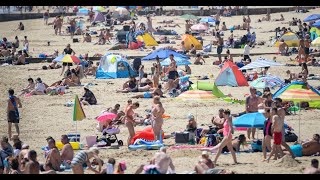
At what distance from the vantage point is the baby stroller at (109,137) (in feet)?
62.0

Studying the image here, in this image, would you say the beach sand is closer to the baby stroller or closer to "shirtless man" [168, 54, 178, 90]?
the baby stroller

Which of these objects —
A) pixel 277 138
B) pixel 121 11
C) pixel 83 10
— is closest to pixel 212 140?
pixel 277 138

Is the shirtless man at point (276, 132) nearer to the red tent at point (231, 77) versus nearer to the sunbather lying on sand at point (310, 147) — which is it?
the sunbather lying on sand at point (310, 147)

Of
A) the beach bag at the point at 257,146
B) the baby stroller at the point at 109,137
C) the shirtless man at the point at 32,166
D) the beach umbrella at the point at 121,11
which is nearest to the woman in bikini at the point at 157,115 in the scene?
the baby stroller at the point at 109,137

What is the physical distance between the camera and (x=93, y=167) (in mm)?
16172

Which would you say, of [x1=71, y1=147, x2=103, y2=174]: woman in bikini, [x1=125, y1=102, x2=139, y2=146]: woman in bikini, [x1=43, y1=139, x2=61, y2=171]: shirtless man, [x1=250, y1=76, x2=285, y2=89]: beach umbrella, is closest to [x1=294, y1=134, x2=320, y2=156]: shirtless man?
[x1=125, y1=102, x2=139, y2=146]: woman in bikini

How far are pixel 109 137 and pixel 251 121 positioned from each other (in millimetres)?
3148

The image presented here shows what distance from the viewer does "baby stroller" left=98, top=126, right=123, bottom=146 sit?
18906 mm

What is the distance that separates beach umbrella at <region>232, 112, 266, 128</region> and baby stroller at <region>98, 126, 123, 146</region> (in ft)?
8.45

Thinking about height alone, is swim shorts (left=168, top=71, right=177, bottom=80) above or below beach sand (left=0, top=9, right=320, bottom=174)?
above

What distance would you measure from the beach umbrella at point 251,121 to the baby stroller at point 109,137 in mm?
2576

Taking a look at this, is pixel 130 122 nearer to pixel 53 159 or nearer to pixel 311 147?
pixel 53 159

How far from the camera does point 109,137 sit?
62.9ft
